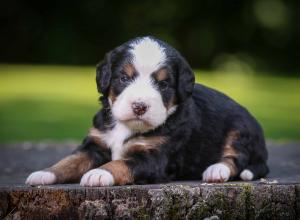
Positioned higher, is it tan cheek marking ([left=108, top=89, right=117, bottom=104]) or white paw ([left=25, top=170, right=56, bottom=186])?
tan cheek marking ([left=108, top=89, right=117, bottom=104])

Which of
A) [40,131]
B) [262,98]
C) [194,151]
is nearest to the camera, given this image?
[194,151]

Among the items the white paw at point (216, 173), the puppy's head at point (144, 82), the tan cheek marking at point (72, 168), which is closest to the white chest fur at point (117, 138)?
the puppy's head at point (144, 82)

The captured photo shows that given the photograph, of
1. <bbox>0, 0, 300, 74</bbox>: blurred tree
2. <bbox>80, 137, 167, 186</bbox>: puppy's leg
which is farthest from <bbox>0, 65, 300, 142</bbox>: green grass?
<bbox>80, 137, 167, 186</bbox>: puppy's leg

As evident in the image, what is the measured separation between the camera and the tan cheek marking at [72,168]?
5.83 m

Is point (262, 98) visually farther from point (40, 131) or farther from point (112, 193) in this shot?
point (112, 193)

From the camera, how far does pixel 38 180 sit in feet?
18.6

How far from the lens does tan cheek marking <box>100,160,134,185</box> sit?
17.8 feet

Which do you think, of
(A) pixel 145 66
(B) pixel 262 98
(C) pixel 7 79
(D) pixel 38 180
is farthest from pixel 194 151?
(C) pixel 7 79

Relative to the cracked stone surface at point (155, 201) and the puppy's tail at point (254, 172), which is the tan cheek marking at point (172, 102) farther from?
the puppy's tail at point (254, 172)

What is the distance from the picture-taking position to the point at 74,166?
5.95 m

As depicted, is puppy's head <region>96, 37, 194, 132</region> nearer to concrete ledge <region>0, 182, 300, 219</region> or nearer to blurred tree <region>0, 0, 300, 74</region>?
concrete ledge <region>0, 182, 300, 219</region>

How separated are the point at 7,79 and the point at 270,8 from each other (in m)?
10.5

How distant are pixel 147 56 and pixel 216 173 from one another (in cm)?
107

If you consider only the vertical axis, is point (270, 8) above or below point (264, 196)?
above
